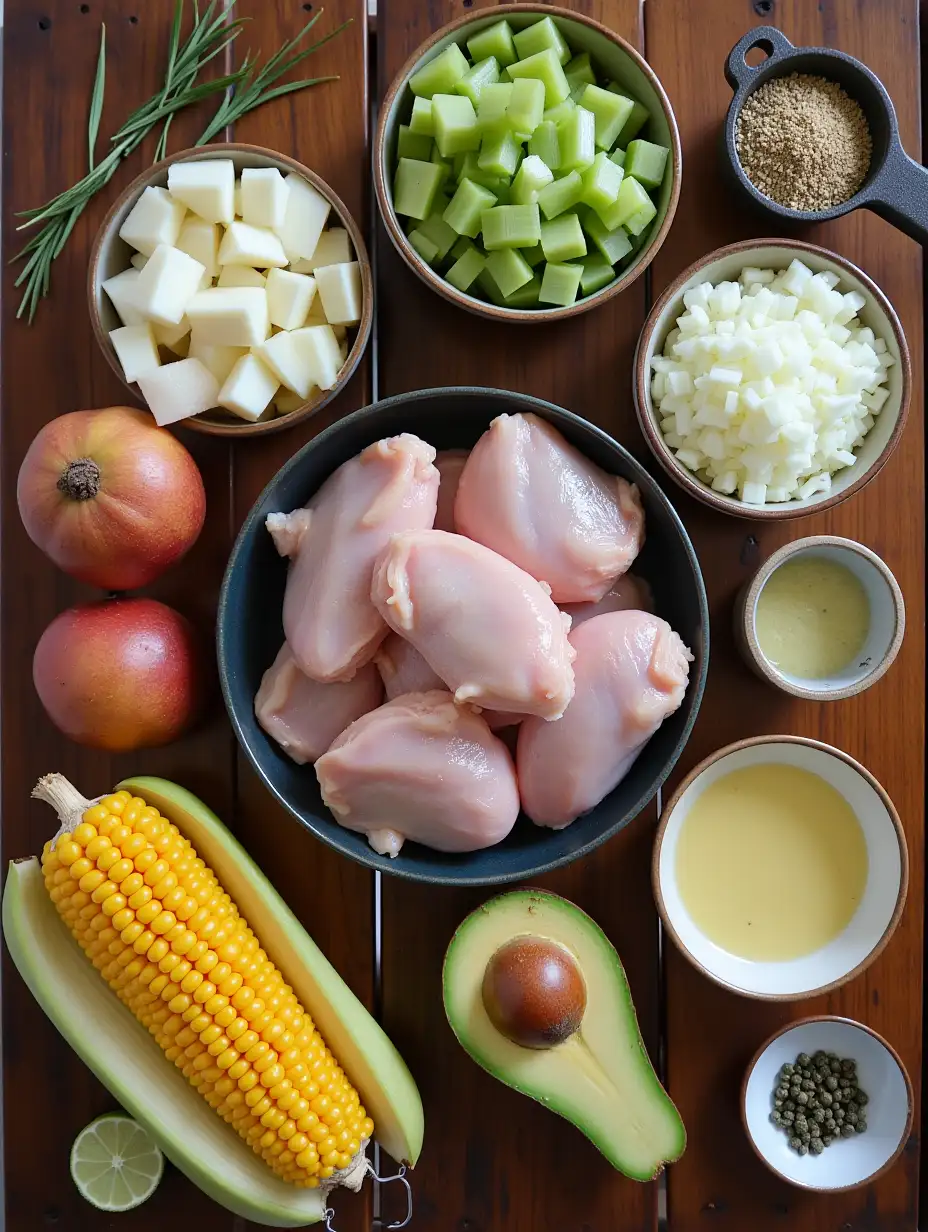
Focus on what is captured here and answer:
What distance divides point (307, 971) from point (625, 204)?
1.07m

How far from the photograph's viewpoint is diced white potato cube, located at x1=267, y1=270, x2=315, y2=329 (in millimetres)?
1233

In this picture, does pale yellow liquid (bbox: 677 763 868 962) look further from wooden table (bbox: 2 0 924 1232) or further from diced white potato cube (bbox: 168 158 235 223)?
diced white potato cube (bbox: 168 158 235 223)

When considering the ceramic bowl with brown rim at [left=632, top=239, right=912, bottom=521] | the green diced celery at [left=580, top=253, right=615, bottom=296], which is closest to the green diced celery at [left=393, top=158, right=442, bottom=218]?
the green diced celery at [left=580, top=253, right=615, bottom=296]

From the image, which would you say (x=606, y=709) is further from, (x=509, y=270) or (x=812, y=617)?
(x=509, y=270)

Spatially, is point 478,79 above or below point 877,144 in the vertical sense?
above

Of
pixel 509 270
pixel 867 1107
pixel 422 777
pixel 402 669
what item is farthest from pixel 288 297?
pixel 867 1107

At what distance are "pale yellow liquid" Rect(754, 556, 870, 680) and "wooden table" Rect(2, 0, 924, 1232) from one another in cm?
7

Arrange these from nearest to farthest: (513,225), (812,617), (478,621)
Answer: (478,621) → (513,225) → (812,617)

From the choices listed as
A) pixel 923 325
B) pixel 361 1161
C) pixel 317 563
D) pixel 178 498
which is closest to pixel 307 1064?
pixel 361 1161

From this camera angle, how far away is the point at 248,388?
1.22m

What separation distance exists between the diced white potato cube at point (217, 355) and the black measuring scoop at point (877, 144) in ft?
2.29

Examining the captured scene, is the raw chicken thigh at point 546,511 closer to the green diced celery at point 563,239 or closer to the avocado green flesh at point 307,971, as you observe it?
the green diced celery at point 563,239

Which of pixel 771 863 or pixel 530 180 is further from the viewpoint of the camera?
pixel 771 863

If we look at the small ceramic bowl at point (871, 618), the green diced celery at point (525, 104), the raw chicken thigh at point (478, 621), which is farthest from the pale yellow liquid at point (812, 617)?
the green diced celery at point (525, 104)
